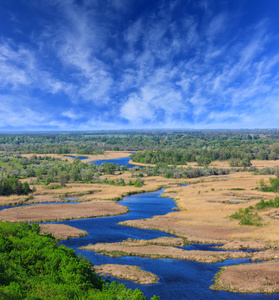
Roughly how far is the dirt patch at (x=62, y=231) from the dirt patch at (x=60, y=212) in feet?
22.6

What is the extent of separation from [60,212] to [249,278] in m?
50.8

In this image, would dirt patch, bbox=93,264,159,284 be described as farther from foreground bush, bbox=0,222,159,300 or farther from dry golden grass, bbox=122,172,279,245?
dry golden grass, bbox=122,172,279,245

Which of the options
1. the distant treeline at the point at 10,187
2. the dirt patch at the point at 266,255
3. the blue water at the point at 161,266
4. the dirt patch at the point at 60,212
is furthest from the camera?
the distant treeline at the point at 10,187

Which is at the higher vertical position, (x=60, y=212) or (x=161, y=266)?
(x=60, y=212)

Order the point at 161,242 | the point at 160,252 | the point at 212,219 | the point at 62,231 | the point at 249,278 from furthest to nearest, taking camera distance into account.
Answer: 1. the point at 212,219
2. the point at 62,231
3. the point at 161,242
4. the point at 160,252
5. the point at 249,278

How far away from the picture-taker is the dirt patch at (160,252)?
162 feet

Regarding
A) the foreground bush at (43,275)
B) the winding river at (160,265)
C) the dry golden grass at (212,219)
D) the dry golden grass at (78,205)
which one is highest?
the foreground bush at (43,275)

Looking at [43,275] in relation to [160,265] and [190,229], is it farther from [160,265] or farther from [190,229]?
[190,229]

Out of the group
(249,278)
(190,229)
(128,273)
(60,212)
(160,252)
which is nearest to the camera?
(249,278)

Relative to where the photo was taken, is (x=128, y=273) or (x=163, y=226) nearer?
(x=128, y=273)

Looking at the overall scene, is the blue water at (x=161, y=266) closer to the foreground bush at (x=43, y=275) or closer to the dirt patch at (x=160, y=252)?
the dirt patch at (x=160, y=252)

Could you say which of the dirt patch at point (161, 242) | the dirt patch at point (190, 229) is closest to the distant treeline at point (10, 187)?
the dirt patch at point (190, 229)

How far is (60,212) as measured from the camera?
78.5 meters

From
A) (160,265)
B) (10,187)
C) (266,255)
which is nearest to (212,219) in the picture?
(266,255)
